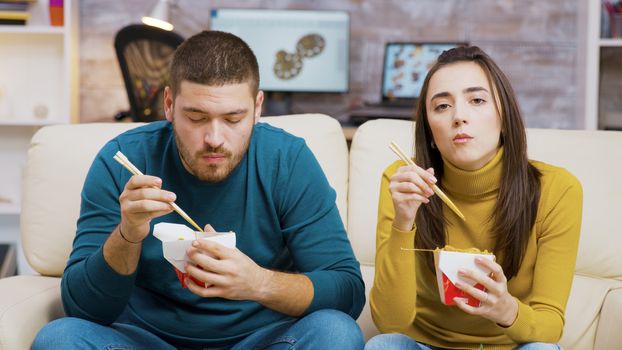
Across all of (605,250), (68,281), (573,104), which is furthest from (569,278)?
(573,104)

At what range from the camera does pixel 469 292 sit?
1392mm

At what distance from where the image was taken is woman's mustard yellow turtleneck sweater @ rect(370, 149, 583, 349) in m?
1.57

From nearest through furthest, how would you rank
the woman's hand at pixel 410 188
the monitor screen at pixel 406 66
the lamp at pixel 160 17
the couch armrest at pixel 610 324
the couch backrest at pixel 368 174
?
1. the woman's hand at pixel 410 188
2. the couch armrest at pixel 610 324
3. the couch backrest at pixel 368 174
4. the lamp at pixel 160 17
5. the monitor screen at pixel 406 66

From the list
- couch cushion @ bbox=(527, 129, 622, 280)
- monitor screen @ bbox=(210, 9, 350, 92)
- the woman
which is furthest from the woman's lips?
monitor screen @ bbox=(210, 9, 350, 92)

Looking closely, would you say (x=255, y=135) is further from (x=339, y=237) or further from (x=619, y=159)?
(x=619, y=159)

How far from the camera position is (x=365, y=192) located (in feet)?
6.84

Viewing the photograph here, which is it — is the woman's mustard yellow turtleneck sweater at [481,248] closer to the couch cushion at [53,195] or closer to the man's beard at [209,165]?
the man's beard at [209,165]

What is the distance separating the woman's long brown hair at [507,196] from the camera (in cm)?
163

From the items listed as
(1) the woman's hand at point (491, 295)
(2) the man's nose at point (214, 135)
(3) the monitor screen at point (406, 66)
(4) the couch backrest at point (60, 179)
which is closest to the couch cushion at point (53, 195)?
(4) the couch backrest at point (60, 179)

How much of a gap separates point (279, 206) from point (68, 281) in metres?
0.45

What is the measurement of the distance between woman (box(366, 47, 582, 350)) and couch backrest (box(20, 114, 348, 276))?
39 centimetres

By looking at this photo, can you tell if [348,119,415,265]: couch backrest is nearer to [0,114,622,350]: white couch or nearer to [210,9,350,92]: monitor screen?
[0,114,622,350]: white couch

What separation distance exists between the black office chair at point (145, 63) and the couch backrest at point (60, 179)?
140 centimetres

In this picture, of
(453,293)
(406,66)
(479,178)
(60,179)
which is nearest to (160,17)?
(406,66)
